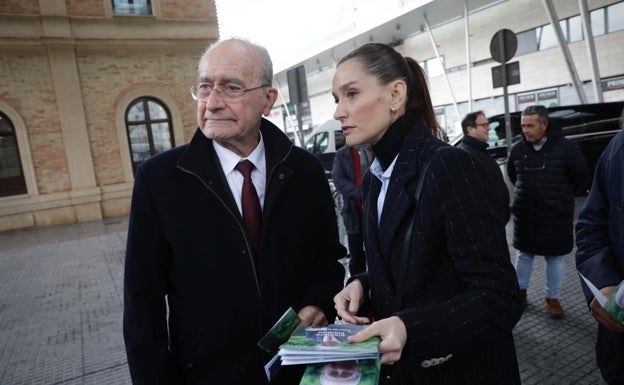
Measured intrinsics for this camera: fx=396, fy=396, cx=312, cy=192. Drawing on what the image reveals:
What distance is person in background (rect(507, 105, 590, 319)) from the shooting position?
12.8ft

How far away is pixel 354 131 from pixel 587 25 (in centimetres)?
1475

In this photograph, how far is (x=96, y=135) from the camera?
39.2 feet

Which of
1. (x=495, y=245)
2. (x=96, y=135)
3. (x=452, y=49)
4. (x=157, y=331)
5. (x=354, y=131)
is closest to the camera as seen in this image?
(x=495, y=245)

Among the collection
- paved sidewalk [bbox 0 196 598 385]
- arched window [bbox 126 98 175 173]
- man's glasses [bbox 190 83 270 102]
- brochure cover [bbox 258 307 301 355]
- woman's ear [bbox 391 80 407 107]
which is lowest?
paved sidewalk [bbox 0 196 598 385]

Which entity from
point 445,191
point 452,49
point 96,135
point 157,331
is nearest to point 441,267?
point 445,191

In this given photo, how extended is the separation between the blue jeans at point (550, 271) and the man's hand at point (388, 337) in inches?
129

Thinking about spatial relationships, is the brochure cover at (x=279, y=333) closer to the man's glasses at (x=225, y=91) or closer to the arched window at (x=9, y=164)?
the man's glasses at (x=225, y=91)

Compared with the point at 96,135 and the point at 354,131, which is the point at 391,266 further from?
the point at 96,135

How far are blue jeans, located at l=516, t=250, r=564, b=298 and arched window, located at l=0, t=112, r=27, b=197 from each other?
41.6ft

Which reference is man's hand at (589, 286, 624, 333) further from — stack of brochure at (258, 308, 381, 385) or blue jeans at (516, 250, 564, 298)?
blue jeans at (516, 250, 564, 298)

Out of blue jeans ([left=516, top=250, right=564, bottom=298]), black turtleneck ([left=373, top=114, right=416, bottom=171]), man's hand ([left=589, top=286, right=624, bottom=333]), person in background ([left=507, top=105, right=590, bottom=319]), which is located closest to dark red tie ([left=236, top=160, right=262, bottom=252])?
black turtleneck ([left=373, top=114, right=416, bottom=171])

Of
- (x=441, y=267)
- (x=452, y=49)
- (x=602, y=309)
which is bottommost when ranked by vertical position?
(x=602, y=309)

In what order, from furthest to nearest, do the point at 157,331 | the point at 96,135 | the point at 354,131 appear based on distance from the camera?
1. the point at 96,135
2. the point at 157,331
3. the point at 354,131

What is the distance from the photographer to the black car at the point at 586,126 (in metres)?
8.45
